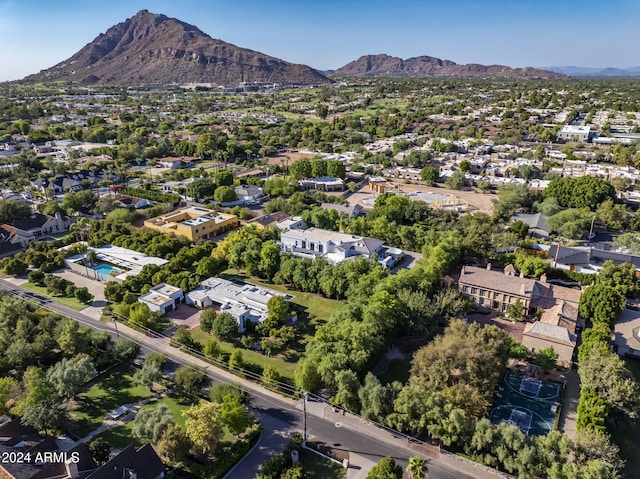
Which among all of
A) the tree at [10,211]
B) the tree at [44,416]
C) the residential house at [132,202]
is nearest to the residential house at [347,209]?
the residential house at [132,202]

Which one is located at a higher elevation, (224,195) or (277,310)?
(224,195)

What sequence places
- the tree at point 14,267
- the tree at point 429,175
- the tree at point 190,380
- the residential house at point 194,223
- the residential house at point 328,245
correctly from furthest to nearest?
the tree at point 429,175 < the residential house at point 194,223 < the residential house at point 328,245 < the tree at point 14,267 < the tree at point 190,380

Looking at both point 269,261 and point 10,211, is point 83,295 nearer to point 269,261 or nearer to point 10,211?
point 269,261

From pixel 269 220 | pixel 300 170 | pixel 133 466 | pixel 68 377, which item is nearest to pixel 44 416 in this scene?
pixel 68 377

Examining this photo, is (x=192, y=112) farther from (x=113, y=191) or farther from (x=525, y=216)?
(x=525, y=216)

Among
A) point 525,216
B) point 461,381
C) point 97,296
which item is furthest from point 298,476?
point 525,216

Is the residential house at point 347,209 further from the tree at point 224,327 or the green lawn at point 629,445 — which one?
the green lawn at point 629,445
